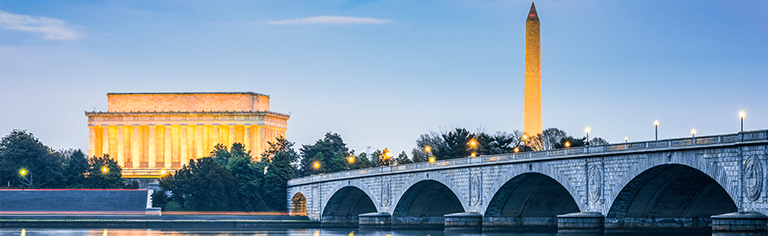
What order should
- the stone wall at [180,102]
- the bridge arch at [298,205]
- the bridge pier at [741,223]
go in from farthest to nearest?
1. the stone wall at [180,102]
2. the bridge arch at [298,205]
3. the bridge pier at [741,223]

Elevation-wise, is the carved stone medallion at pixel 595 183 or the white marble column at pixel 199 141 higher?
the white marble column at pixel 199 141

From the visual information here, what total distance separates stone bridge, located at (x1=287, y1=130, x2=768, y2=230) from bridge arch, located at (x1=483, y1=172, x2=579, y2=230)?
73 mm

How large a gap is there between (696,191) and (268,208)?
221 ft

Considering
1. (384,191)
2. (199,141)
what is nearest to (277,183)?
(384,191)

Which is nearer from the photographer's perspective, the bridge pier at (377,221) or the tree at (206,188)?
the bridge pier at (377,221)

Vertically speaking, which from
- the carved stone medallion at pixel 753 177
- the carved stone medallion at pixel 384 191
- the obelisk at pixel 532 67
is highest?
the obelisk at pixel 532 67

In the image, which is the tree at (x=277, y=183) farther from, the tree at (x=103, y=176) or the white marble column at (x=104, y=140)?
the white marble column at (x=104, y=140)

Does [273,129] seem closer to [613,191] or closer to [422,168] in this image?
[422,168]

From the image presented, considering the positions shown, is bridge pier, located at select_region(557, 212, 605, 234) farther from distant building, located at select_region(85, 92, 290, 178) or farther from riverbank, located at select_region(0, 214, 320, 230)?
distant building, located at select_region(85, 92, 290, 178)

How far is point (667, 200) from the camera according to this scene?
63656 millimetres

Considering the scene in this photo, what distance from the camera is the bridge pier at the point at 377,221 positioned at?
90.5 metres

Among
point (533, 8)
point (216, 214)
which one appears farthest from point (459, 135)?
point (216, 214)

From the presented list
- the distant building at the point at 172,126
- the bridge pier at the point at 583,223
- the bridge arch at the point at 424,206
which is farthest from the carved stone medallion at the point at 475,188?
the distant building at the point at 172,126

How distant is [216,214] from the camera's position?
365 ft
